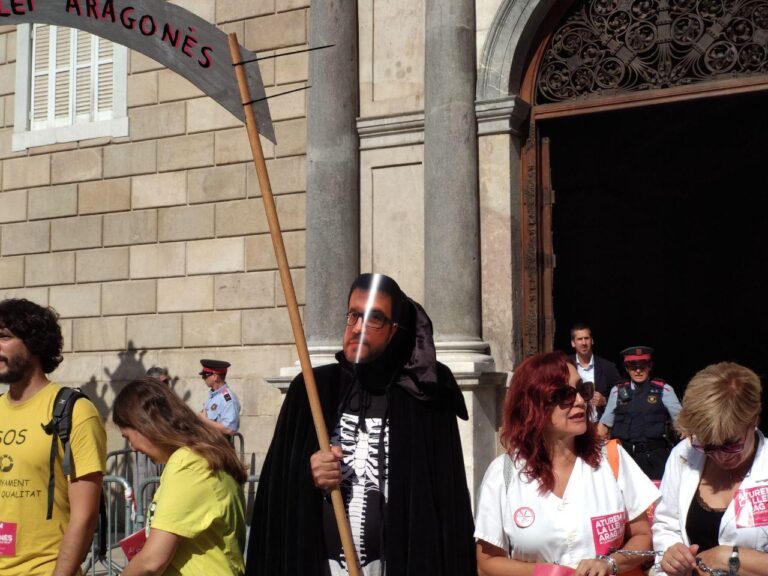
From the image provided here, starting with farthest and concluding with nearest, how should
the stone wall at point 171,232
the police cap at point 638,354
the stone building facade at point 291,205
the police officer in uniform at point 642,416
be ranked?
the stone wall at point 171,232 < the stone building facade at point 291,205 < the police cap at point 638,354 < the police officer in uniform at point 642,416

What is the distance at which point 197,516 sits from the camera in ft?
12.9

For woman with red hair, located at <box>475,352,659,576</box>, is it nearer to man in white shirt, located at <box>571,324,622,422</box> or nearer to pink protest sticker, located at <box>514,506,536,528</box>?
pink protest sticker, located at <box>514,506,536,528</box>

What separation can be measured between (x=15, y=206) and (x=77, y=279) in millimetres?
1233

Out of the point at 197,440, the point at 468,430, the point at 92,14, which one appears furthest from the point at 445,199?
the point at 197,440

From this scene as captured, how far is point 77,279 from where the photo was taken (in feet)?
41.6

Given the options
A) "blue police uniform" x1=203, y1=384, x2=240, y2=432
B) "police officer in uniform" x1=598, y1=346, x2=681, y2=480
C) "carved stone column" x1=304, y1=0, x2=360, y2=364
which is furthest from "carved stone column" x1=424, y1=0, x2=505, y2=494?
"blue police uniform" x1=203, y1=384, x2=240, y2=432

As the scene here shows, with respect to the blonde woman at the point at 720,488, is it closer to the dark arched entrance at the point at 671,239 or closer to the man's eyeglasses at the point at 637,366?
the man's eyeglasses at the point at 637,366

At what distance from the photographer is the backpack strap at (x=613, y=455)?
406cm

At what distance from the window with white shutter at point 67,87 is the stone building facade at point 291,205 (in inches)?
5.4

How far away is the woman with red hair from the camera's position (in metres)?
3.93

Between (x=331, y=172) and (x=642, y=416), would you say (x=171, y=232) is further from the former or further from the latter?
(x=642, y=416)

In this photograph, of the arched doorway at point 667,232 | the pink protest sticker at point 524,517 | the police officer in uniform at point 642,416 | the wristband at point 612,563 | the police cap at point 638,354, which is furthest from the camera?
the arched doorway at point 667,232

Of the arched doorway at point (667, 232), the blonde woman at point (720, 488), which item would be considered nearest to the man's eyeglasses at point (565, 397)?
the blonde woman at point (720, 488)

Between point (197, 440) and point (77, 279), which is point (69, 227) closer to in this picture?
point (77, 279)
